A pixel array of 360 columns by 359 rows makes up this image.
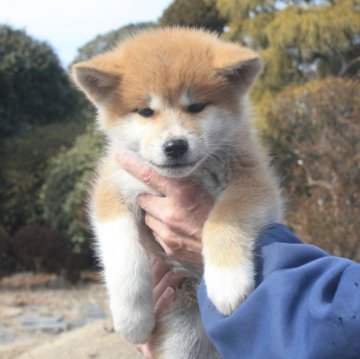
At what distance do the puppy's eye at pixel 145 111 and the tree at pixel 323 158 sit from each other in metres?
3.86

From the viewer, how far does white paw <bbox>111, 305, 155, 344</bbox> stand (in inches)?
105

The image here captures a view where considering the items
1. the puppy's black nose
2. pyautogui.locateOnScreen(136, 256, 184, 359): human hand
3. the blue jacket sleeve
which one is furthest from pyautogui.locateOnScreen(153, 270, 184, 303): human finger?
the blue jacket sleeve

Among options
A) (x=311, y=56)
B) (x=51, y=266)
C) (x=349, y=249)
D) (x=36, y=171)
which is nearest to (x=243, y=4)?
(x=311, y=56)

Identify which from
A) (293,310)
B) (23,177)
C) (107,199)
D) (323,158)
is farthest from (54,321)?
(293,310)

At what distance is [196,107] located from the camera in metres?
2.70

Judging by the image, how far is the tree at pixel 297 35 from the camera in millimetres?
11703

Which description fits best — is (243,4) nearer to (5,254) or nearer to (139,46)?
(5,254)

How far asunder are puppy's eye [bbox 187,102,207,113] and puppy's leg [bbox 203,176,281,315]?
13.8 inches

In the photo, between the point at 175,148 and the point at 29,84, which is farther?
the point at 29,84

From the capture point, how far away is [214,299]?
86.0 inches

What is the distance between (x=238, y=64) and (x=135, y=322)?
117cm

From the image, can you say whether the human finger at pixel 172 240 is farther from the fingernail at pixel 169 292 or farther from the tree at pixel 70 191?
the tree at pixel 70 191

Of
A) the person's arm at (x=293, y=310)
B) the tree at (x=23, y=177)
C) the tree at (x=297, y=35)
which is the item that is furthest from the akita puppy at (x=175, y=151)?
the tree at (x=23, y=177)

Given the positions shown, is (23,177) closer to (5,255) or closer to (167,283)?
(5,255)
